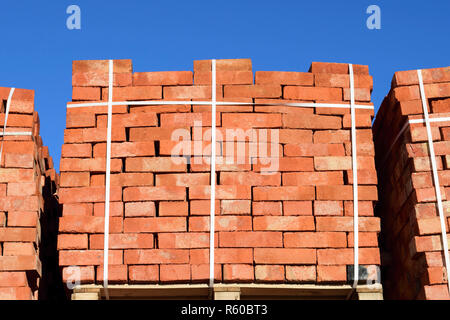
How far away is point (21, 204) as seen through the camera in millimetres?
5820

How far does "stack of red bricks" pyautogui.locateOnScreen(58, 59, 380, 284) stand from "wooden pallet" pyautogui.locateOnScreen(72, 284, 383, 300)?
0.21 ft

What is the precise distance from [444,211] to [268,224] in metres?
1.39

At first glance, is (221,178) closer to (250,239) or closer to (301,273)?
(250,239)

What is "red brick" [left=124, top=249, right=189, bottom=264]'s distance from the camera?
5.61 m

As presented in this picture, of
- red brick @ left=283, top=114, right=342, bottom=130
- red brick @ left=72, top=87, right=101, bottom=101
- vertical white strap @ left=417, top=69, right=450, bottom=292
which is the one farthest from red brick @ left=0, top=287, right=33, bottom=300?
vertical white strap @ left=417, top=69, right=450, bottom=292

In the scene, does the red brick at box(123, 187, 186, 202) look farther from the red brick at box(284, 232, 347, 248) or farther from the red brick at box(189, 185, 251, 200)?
the red brick at box(284, 232, 347, 248)

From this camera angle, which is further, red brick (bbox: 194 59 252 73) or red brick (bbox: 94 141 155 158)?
red brick (bbox: 194 59 252 73)


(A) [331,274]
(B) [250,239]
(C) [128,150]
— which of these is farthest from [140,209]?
(A) [331,274]

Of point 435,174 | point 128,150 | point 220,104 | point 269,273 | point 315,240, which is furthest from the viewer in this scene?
point 220,104

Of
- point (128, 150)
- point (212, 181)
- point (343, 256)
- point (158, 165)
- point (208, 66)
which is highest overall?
point (208, 66)

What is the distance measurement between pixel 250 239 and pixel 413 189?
1.39 m

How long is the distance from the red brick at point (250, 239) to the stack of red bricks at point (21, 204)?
151cm
